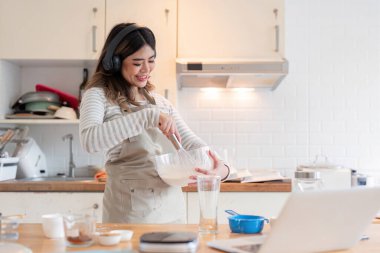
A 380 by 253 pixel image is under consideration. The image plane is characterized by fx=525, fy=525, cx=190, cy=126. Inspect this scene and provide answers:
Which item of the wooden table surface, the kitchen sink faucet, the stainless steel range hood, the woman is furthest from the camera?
the kitchen sink faucet

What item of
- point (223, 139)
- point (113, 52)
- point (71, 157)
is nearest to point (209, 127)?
point (223, 139)

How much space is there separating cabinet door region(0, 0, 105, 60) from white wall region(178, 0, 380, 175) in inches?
33.1

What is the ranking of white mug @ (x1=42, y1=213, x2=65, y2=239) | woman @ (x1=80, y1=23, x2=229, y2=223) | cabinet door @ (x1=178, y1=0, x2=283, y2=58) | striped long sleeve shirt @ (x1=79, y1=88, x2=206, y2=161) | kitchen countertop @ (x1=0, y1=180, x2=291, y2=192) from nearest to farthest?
1. white mug @ (x1=42, y1=213, x2=65, y2=239)
2. striped long sleeve shirt @ (x1=79, y1=88, x2=206, y2=161)
3. woman @ (x1=80, y1=23, x2=229, y2=223)
4. kitchen countertop @ (x1=0, y1=180, x2=291, y2=192)
5. cabinet door @ (x1=178, y1=0, x2=283, y2=58)

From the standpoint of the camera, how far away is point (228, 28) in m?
3.55

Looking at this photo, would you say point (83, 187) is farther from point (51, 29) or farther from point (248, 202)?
point (51, 29)

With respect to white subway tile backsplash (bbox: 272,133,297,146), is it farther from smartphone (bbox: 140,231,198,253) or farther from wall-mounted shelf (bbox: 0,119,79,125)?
smartphone (bbox: 140,231,198,253)

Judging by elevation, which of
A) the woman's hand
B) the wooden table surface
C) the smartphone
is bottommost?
the wooden table surface

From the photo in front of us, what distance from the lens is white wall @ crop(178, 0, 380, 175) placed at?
12.8ft

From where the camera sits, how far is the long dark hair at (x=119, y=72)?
7.23 ft

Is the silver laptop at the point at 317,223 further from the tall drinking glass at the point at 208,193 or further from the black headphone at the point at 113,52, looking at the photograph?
the black headphone at the point at 113,52

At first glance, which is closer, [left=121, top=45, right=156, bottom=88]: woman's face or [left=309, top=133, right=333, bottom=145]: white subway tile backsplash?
[left=121, top=45, right=156, bottom=88]: woman's face

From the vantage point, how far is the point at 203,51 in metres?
3.55

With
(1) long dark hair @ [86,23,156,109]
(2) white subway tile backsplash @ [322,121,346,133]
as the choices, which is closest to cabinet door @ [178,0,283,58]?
(2) white subway tile backsplash @ [322,121,346,133]

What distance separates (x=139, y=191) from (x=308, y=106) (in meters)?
2.13
